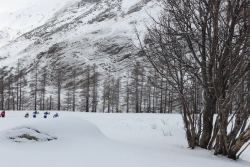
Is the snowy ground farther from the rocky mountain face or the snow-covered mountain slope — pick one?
the snow-covered mountain slope

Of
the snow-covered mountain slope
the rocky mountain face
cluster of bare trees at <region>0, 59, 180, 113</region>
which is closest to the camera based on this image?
cluster of bare trees at <region>0, 59, 180, 113</region>

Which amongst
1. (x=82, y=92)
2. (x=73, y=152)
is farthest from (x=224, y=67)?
(x=82, y=92)

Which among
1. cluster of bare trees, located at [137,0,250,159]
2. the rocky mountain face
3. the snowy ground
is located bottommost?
the snowy ground

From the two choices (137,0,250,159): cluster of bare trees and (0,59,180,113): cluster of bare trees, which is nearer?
(137,0,250,159): cluster of bare trees

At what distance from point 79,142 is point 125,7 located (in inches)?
→ 3430

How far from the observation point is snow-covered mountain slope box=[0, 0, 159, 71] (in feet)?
204

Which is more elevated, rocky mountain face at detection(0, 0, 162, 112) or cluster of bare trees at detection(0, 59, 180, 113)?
rocky mountain face at detection(0, 0, 162, 112)

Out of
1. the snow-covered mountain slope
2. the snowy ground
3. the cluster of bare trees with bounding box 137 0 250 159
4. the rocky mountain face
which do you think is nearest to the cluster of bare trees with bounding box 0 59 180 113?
the rocky mountain face

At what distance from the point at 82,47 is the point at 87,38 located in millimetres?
5057

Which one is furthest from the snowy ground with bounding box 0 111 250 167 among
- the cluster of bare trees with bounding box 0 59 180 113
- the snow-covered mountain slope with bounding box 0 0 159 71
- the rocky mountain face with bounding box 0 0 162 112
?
the snow-covered mountain slope with bounding box 0 0 159 71

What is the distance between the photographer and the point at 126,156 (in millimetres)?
4328

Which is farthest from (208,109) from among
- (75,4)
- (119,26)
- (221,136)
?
(75,4)

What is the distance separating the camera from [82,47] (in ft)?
218

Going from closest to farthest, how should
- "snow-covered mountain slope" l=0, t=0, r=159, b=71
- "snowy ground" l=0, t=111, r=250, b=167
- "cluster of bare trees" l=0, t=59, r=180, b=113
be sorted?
"snowy ground" l=0, t=111, r=250, b=167 → "cluster of bare trees" l=0, t=59, r=180, b=113 → "snow-covered mountain slope" l=0, t=0, r=159, b=71
